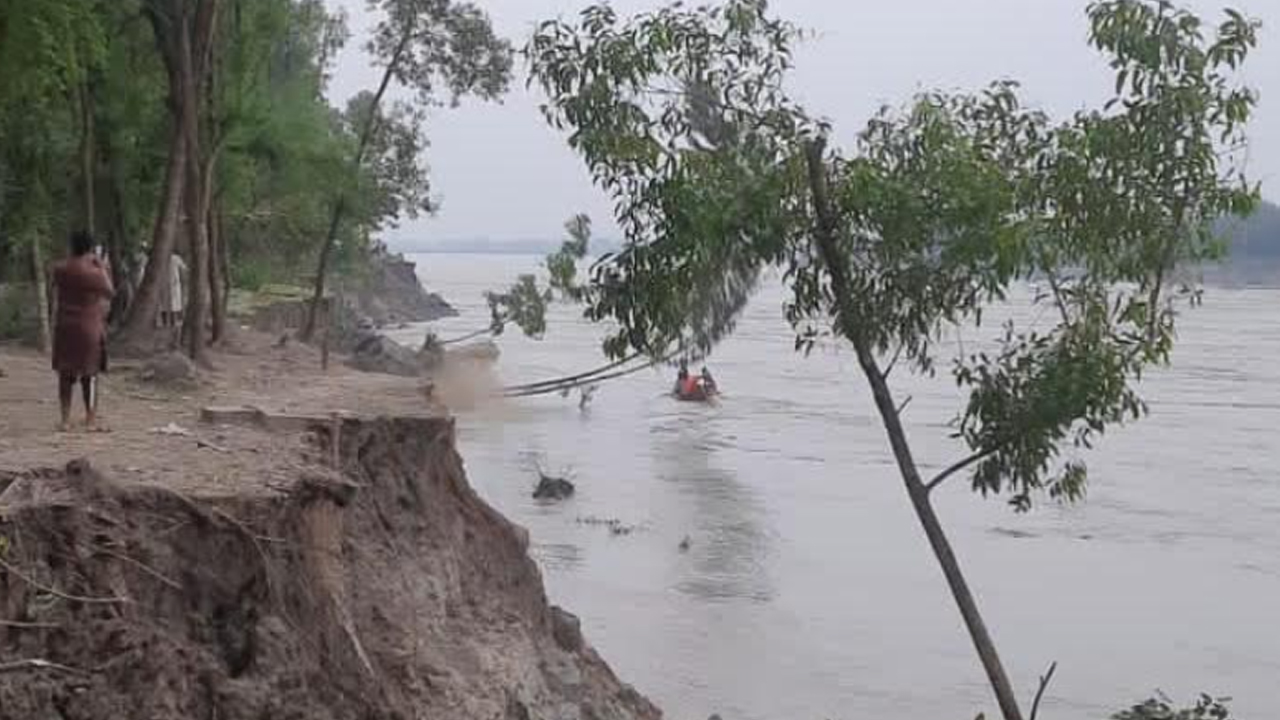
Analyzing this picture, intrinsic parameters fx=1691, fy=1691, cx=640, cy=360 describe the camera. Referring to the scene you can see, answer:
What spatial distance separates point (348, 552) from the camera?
33.4ft

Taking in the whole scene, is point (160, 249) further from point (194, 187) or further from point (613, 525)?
point (613, 525)

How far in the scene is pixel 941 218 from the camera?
8.05 m

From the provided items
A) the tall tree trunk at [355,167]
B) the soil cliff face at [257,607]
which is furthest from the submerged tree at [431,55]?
the soil cliff face at [257,607]

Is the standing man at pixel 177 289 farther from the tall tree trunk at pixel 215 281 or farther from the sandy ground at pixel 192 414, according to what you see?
the sandy ground at pixel 192 414

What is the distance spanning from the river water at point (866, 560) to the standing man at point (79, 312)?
4281 mm

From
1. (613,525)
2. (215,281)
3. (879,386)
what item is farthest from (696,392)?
(879,386)

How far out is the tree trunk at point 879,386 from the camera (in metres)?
8.41

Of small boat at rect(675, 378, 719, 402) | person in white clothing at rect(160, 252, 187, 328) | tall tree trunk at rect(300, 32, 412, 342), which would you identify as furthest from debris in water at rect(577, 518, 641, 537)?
small boat at rect(675, 378, 719, 402)

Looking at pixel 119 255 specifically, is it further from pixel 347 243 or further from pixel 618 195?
pixel 618 195

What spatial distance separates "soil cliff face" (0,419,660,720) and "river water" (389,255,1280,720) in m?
3.00

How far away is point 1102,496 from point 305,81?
62.7ft

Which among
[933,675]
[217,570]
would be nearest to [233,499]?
[217,570]

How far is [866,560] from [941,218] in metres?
19.9

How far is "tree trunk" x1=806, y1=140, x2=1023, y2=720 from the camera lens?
8406mm
